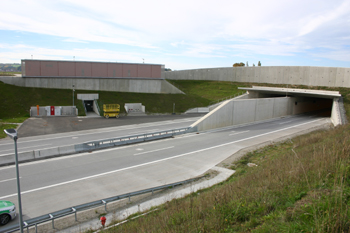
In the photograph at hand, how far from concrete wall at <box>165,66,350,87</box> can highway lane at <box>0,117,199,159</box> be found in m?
35.2

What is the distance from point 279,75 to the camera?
6212 cm

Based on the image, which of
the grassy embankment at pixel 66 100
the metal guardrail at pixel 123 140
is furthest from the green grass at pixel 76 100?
the metal guardrail at pixel 123 140

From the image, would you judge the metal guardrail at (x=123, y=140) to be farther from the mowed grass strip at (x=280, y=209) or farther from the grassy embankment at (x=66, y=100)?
the mowed grass strip at (x=280, y=209)

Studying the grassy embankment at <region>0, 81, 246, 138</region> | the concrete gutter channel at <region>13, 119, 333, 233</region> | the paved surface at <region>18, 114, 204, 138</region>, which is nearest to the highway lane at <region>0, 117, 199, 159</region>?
the paved surface at <region>18, 114, 204, 138</region>

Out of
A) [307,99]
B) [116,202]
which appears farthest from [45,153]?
[307,99]

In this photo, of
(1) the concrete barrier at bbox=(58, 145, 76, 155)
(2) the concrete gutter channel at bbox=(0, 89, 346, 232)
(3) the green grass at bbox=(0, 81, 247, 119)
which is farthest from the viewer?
(3) the green grass at bbox=(0, 81, 247, 119)

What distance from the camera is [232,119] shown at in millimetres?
35875

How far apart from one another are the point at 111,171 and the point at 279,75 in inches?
2181

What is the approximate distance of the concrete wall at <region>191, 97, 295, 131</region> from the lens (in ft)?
109

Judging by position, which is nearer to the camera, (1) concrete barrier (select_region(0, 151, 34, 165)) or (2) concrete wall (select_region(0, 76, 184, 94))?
(1) concrete barrier (select_region(0, 151, 34, 165))

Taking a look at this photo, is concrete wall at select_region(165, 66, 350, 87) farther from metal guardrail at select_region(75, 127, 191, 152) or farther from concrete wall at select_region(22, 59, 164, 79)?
metal guardrail at select_region(75, 127, 191, 152)

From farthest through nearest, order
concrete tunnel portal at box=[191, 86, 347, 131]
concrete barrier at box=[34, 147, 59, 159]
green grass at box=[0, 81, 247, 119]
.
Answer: green grass at box=[0, 81, 247, 119], concrete tunnel portal at box=[191, 86, 347, 131], concrete barrier at box=[34, 147, 59, 159]

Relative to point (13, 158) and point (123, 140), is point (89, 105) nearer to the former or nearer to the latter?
point (123, 140)

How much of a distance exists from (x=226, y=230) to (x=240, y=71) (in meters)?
68.7
